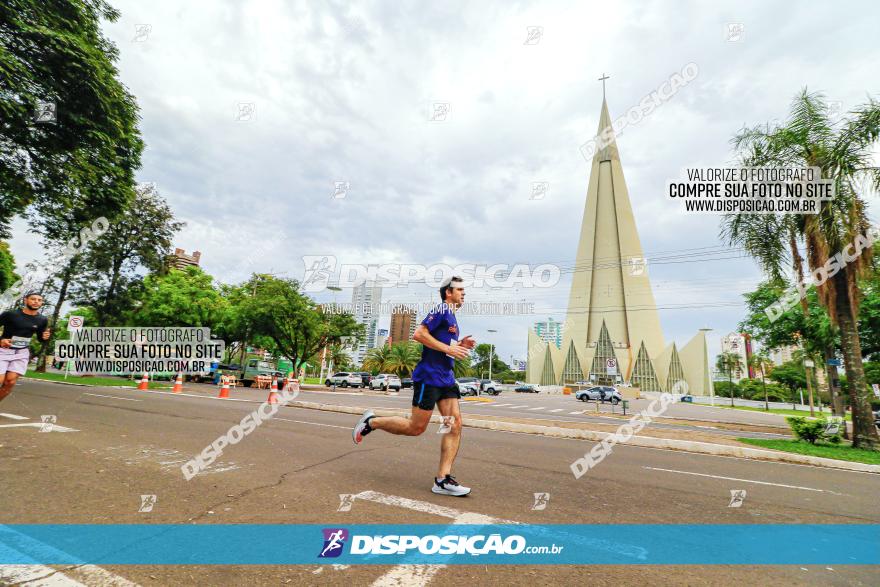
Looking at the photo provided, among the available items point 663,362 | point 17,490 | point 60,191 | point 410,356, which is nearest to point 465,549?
point 17,490

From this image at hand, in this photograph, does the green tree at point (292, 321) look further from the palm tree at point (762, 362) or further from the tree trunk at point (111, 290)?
the palm tree at point (762, 362)

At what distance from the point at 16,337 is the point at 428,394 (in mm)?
6478

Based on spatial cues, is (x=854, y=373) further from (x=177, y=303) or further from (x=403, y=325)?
(x=403, y=325)

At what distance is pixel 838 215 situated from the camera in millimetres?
10422

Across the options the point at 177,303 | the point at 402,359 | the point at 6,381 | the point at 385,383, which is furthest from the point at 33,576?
the point at 402,359

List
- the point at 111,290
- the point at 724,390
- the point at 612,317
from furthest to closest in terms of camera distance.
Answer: the point at 724,390 → the point at 612,317 → the point at 111,290

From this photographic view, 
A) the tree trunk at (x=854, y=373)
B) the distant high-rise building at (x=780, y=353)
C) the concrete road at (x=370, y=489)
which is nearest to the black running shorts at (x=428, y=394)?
the concrete road at (x=370, y=489)

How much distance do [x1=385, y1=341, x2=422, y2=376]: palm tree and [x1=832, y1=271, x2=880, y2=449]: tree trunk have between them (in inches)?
2051

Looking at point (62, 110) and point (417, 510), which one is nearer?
point (417, 510)

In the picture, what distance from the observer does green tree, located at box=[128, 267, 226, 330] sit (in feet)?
101

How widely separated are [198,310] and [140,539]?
34.9 meters

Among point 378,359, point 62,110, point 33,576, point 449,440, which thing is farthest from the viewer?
point 378,359

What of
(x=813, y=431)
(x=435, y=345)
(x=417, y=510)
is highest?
(x=435, y=345)

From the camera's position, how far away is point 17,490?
3344 millimetres
